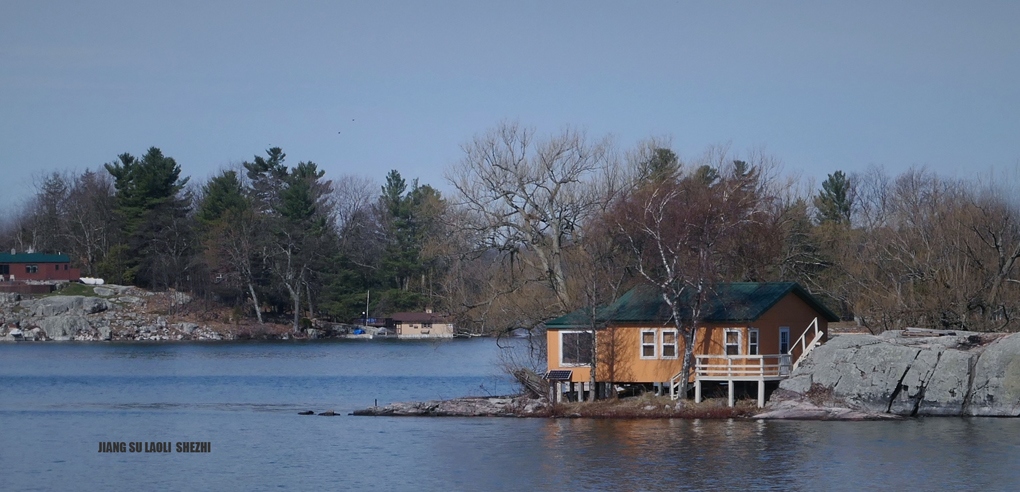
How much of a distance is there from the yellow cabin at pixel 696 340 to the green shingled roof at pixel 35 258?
301 feet

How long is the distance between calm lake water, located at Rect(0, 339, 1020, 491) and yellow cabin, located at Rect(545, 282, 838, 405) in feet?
8.10

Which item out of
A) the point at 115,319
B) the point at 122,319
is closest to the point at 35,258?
the point at 115,319

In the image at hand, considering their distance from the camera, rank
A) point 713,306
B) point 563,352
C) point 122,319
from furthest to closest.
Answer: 1. point 122,319
2. point 563,352
3. point 713,306

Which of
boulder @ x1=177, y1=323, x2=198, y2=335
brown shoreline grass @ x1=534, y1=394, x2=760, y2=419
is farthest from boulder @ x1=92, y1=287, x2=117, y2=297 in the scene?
brown shoreline grass @ x1=534, y1=394, x2=760, y2=419

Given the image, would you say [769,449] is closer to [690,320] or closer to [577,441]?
[577,441]

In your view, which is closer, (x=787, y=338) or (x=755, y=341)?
(x=755, y=341)

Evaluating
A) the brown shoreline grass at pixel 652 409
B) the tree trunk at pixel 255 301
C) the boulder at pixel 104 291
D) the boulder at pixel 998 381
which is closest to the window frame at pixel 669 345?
A: the brown shoreline grass at pixel 652 409

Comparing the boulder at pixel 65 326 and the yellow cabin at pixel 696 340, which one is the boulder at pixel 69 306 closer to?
the boulder at pixel 65 326

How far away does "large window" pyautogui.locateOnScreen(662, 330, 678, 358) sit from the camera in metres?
37.2

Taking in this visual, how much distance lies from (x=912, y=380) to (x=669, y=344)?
7.81 meters

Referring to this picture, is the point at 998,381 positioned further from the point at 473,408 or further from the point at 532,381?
the point at 473,408

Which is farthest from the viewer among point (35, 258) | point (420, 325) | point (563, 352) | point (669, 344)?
point (420, 325)

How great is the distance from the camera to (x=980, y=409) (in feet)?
111

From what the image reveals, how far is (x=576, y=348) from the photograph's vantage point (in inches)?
1502
